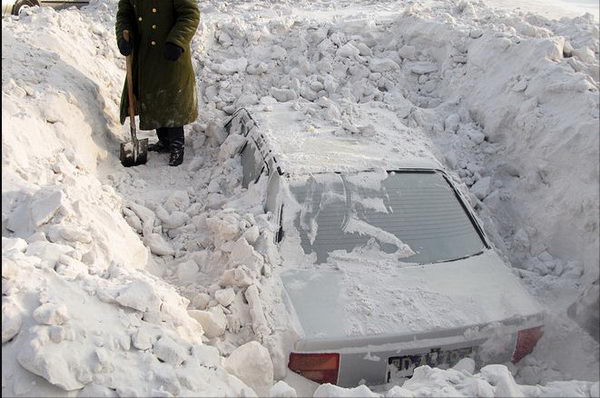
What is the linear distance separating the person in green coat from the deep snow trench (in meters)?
0.34

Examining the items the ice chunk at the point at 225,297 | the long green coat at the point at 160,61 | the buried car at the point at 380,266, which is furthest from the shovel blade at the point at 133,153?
the ice chunk at the point at 225,297

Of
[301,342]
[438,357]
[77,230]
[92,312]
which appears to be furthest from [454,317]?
[77,230]

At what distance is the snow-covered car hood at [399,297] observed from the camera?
298 cm

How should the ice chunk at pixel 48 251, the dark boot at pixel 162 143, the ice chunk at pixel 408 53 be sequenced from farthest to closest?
the ice chunk at pixel 408 53 < the dark boot at pixel 162 143 < the ice chunk at pixel 48 251

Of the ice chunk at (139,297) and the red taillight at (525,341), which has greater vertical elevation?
the ice chunk at (139,297)

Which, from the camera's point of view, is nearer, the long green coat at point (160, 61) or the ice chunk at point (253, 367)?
the ice chunk at point (253, 367)

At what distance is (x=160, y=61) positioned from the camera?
16.9 feet

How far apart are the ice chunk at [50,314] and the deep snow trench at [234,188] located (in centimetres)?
1

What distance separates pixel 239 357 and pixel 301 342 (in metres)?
0.31

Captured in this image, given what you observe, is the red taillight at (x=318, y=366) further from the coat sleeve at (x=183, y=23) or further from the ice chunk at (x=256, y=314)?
the coat sleeve at (x=183, y=23)

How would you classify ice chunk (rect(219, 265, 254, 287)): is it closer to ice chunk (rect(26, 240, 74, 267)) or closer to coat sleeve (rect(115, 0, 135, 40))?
ice chunk (rect(26, 240, 74, 267))

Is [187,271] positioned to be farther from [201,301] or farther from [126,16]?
[126,16]

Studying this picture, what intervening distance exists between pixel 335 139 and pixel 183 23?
1.81 m

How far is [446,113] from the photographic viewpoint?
236 inches
